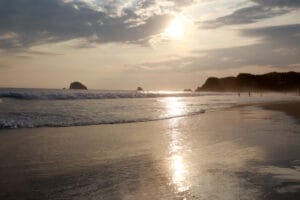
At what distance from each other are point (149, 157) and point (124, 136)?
4.38m

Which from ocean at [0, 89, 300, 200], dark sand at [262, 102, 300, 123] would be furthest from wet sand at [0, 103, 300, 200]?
dark sand at [262, 102, 300, 123]

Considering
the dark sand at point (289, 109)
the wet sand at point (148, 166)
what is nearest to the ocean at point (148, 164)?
the wet sand at point (148, 166)

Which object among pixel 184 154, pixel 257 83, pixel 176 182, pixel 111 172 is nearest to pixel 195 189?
pixel 176 182

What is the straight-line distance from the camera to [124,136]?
13836 mm

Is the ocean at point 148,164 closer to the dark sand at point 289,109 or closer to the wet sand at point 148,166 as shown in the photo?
the wet sand at point 148,166

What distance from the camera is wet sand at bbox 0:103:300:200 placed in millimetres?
6290

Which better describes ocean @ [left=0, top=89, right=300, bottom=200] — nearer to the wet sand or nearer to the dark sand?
the wet sand

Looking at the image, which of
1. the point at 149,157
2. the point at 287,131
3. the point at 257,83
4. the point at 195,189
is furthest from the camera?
the point at 257,83

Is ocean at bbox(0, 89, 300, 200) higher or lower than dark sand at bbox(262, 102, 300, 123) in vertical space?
higher

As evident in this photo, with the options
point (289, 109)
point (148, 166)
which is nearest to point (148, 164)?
point (148, 166)

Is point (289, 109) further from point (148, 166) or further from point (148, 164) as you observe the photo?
point (148, 166)

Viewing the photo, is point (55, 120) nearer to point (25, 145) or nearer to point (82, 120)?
point (82, 120)

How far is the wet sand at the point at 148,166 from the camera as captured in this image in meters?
6.29

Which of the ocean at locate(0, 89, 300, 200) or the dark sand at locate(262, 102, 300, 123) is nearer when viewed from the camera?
the ocean at locate(0, 89, 300, 200)
